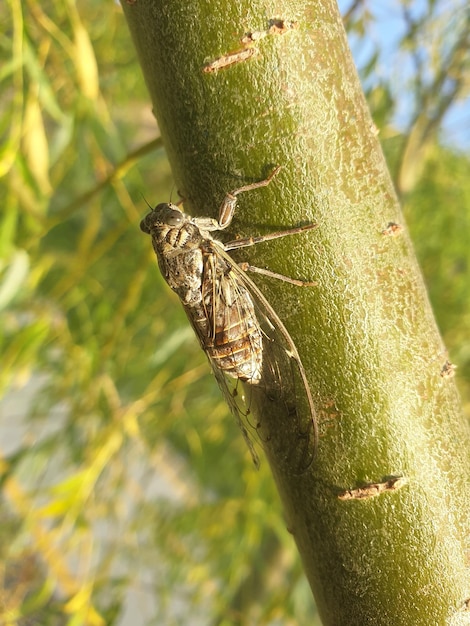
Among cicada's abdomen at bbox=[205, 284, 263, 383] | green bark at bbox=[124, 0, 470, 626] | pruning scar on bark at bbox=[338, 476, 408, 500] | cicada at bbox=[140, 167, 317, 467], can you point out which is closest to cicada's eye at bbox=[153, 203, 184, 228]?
cicada at bbox=[140, 167, 317, 467]

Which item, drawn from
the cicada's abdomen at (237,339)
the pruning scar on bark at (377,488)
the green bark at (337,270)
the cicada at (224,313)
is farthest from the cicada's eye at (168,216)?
the pruning scar on bark at (377,488)

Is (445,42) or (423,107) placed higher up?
(445,42)

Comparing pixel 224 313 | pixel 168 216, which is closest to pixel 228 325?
pixel 224 313

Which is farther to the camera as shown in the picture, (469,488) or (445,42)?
(445,42)

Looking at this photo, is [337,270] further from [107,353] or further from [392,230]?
[107,353]

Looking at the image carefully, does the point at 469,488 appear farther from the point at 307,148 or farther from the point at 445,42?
the point at 445,42

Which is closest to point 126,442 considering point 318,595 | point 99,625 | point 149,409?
point 149,409

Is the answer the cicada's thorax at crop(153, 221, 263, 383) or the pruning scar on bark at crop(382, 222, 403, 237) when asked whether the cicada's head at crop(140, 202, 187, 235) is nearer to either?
the cicada's thorax at crop(153, 221, 263, 383)
